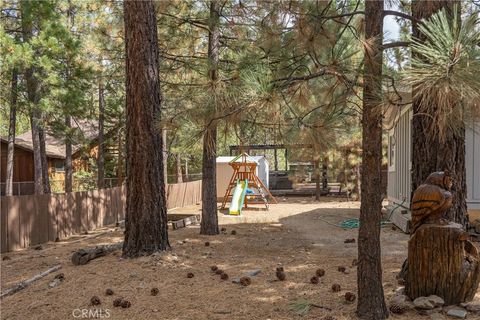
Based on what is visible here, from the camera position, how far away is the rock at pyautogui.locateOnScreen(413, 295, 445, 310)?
3564 millimetres

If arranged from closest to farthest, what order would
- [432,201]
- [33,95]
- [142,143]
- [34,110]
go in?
1. [432,201]
2. [142,143]
3. [34,110]
4. [33,95]

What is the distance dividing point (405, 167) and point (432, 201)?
6.77m

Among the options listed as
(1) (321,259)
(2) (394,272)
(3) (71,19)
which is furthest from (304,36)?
(3) (71,19)

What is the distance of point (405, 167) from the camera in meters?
10.1

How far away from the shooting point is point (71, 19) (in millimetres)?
16484

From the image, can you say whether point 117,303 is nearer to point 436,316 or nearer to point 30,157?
point 436,316

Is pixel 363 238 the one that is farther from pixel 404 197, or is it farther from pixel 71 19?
pixel 71 19

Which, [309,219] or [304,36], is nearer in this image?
[304,36]

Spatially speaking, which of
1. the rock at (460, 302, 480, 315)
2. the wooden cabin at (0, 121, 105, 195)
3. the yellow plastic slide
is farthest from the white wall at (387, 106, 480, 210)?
the wooden cabin at (0, 121, 105, 195)

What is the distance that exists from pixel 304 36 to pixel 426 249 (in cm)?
214

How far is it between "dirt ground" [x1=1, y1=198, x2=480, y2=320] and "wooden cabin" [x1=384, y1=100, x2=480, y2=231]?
1412 mm

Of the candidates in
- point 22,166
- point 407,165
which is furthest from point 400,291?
point 22,166
